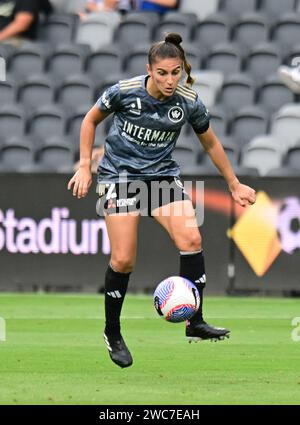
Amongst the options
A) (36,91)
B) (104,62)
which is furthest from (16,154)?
(104,62)

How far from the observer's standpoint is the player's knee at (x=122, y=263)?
8.11m

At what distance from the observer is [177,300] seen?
8.09 meters

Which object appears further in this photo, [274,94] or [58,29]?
[58,29]

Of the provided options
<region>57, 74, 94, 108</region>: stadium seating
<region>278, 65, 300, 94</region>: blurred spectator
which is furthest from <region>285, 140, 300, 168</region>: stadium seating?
<region>57, 74, 94, 108</region>: stadium seating

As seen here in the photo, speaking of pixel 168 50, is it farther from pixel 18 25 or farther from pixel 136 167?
pixel 18 25

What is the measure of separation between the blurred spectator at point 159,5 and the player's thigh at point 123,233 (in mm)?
10842

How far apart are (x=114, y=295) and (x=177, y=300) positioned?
456mm

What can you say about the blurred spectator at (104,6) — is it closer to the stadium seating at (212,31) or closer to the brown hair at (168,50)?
the stadium seating at (212,31)

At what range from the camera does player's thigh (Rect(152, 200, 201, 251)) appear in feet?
26.8

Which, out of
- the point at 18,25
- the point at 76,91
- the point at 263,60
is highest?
the point at 18,25

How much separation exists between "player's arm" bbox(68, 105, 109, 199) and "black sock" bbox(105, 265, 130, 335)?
1.95 ft

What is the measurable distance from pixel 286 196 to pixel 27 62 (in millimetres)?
5428

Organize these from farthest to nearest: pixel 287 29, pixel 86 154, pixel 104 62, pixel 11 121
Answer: pixel 104 62 < pixel 287 29 < pixel 11 121 < pixel 86 154

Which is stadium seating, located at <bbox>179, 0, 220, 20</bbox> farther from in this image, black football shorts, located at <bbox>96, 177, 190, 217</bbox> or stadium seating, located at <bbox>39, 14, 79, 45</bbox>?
black football shorts, located at <bbox>96, 177, 190, 217</bbox>
